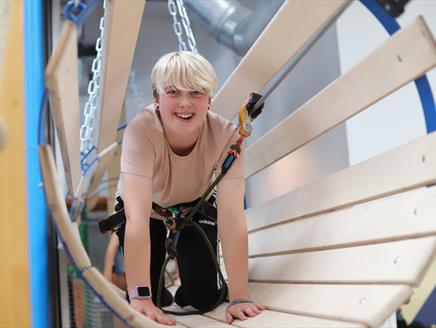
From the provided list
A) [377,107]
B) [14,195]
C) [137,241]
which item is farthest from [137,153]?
[377,107]

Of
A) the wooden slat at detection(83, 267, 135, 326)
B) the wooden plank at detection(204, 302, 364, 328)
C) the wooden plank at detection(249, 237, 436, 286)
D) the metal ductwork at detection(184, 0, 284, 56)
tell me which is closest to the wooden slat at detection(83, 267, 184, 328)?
the wooden slat at detection(83, 267, 135, 326)

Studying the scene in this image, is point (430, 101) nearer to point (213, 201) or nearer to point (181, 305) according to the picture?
point (213, 201)

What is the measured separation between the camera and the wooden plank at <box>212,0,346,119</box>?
5.01ft

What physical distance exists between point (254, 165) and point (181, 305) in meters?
0.57

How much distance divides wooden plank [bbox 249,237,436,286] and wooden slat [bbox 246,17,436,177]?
1.19 ft

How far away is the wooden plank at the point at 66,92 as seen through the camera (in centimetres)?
99

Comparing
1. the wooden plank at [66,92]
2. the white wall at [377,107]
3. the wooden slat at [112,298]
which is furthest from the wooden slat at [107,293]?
the white wall at [377,107]

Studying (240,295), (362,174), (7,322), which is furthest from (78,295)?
(362,174)

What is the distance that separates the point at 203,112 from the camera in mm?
Answer: 1583

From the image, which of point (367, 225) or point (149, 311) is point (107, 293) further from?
point (367, 225)

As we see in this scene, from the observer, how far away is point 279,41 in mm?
1655

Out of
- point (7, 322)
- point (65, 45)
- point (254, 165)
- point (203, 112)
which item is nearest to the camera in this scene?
point (65, 45)

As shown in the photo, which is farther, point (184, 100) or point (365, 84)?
point (184, 100)

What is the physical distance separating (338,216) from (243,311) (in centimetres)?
35
